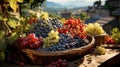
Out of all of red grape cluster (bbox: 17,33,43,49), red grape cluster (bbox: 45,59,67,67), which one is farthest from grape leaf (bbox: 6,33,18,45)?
red grape cluster (bbox: 45,59,67,67)

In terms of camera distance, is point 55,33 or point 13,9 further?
point 13,9

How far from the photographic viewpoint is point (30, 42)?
3.05 meters

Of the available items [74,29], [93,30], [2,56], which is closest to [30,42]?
[2,56]

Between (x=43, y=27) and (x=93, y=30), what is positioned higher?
(x=43, y=27)

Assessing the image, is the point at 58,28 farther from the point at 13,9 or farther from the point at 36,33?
the point at 13,9

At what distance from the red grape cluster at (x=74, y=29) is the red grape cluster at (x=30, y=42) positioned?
0.40m

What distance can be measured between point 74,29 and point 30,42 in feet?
2.34

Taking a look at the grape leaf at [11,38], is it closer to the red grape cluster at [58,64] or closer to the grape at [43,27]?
the grape at [43,27]

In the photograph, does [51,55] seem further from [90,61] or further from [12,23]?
[12,23]

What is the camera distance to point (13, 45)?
3225mm

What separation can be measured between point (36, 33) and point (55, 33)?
0.32m

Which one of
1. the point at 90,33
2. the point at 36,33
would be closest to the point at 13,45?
the point at 36,33

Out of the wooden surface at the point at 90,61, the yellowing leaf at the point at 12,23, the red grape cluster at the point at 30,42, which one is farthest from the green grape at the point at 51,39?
the yellowing leaf at the point at 12,23

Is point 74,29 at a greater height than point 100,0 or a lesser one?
greater
